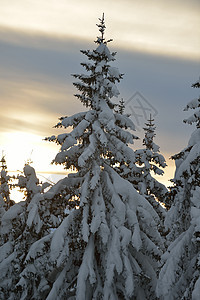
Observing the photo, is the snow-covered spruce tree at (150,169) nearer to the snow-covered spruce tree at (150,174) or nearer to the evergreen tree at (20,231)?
the snow-covered spruce tree at (150,174)

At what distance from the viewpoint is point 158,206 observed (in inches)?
1089

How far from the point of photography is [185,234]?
1522 centimetres

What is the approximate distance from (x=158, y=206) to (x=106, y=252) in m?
11.3

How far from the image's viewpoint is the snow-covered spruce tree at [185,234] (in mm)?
14156

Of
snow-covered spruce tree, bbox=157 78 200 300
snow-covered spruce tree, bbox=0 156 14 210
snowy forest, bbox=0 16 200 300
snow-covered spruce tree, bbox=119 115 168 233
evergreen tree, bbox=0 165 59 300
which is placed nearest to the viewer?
snow-covered spruce tree, bbox=157 78 200 300

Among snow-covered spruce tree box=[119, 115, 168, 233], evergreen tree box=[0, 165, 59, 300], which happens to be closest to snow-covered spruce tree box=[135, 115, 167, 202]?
snow-covered spruce tree box=[119, 115, 168, 233]

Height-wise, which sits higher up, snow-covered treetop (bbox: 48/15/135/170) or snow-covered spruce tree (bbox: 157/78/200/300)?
snow-covered treetop (bbox: 48/15/135/170)

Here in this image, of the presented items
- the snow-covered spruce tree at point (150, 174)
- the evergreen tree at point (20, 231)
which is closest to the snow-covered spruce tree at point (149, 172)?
the snow-covered spruce tree at point (150, 174)

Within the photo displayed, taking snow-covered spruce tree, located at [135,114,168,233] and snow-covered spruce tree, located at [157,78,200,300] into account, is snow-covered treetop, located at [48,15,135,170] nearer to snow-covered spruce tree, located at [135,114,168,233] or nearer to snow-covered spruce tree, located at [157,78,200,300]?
snow-covered spruce tree, located at [157,78,200,300]

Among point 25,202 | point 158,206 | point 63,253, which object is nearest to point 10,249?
point 25,202

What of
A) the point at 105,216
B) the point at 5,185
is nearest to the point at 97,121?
the point at 105,216

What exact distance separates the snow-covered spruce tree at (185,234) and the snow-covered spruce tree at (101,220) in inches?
51.5

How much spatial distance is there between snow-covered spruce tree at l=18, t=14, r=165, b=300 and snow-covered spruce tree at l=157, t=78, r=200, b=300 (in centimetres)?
131

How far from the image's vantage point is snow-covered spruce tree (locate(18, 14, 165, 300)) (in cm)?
1653
